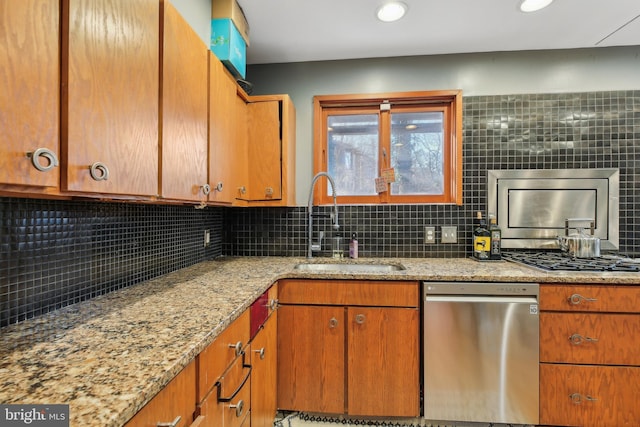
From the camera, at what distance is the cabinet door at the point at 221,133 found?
1.35 meters

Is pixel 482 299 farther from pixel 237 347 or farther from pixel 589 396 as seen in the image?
pixel 237 347

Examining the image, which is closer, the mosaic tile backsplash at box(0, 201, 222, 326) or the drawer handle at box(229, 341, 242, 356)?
the mosaic tile backsplash at box(0, 201, 222, 326)

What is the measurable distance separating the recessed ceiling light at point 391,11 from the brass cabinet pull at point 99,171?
5.53ft

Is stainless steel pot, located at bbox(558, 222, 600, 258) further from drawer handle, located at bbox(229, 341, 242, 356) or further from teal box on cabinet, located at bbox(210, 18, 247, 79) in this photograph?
teal box on cabinet, located at bbox(210, 18, 247, 79)

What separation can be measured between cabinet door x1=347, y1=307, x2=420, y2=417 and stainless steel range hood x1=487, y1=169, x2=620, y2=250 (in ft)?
3.78

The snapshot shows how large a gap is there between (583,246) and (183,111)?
2489 millimetres

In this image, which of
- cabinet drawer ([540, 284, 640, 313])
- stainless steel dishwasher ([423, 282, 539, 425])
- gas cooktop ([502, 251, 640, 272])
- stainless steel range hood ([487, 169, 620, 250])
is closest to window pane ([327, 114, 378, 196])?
stainless steel range hood ([487, 169, 620, 250])

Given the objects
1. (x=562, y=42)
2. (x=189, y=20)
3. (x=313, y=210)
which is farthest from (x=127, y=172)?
(x=562, y=42)

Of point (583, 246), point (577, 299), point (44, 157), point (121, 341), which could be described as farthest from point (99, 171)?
point (583, 246)

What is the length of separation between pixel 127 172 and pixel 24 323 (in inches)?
21.5

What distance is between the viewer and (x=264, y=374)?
1346mm

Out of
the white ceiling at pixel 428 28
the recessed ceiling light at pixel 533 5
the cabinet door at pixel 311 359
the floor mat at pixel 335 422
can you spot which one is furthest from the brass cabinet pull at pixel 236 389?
the recessed ceiling light at pixel 533 5

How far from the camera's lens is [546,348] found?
149cm

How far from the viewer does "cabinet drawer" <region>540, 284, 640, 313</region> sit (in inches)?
56.6
